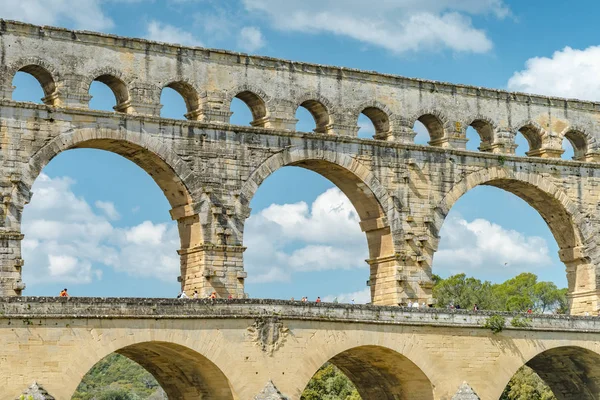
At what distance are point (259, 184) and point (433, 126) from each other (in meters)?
8.58

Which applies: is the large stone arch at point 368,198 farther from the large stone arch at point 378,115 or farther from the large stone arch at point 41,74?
the large stone arch at point 41,74

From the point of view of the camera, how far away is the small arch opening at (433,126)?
50.9m

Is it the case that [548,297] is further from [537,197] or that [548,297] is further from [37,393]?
[37,393]

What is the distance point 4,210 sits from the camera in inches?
1626

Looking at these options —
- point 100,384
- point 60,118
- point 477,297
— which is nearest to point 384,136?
point 60,118

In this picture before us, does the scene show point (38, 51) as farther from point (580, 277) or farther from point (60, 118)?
point (580, 277)

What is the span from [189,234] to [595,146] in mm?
18546

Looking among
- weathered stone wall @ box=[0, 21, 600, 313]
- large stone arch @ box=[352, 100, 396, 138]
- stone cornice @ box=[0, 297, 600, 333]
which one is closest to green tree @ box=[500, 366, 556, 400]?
weathered stone wall @ box=[0, 21, 600, 313]

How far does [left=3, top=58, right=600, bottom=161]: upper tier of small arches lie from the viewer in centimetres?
4331

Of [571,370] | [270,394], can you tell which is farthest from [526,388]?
[270,394]

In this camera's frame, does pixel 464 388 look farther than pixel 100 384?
No

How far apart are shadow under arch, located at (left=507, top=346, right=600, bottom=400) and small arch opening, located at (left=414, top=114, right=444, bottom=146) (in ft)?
29.4

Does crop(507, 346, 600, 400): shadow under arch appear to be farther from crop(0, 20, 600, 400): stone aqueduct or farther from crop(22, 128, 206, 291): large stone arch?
crop(22, 128, 206, 291): large stone arch

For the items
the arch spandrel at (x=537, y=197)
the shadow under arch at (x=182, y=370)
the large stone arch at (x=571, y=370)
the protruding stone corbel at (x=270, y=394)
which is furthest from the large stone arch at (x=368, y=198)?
the protruding stone corbel at (x=270, y=394)
